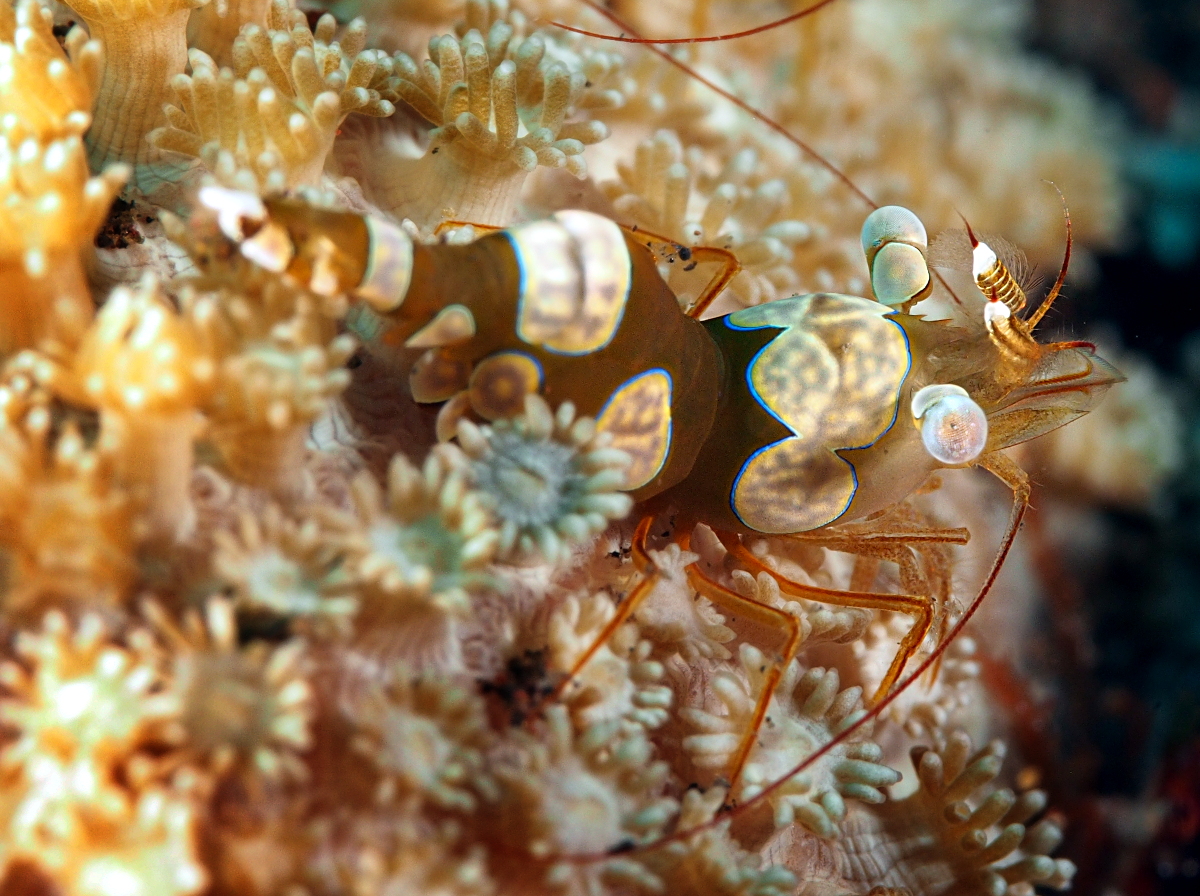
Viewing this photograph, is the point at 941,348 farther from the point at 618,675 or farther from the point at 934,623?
the point at 618,675

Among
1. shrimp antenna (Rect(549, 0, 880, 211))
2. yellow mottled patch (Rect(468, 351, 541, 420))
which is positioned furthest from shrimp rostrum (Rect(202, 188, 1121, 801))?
shrimp antenna (Rect(549, 0, 880, 211))

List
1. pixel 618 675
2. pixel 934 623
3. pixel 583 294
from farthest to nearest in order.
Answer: pixel 934 623 < pixel 618 675 < pixel 583 294

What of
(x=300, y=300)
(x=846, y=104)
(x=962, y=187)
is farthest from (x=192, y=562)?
(x=962, y=187)

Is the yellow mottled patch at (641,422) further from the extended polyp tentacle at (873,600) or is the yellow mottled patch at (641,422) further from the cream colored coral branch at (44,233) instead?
the cream colored coral branch at (44,233)

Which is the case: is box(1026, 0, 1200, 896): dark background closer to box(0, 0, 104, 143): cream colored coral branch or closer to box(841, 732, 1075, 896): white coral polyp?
box(841, 732, 1075, 896): white coral polyp

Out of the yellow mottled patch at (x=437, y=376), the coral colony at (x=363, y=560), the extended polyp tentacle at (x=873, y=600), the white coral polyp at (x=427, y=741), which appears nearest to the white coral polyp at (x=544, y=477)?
the coral colony at (x=363, y=560)
